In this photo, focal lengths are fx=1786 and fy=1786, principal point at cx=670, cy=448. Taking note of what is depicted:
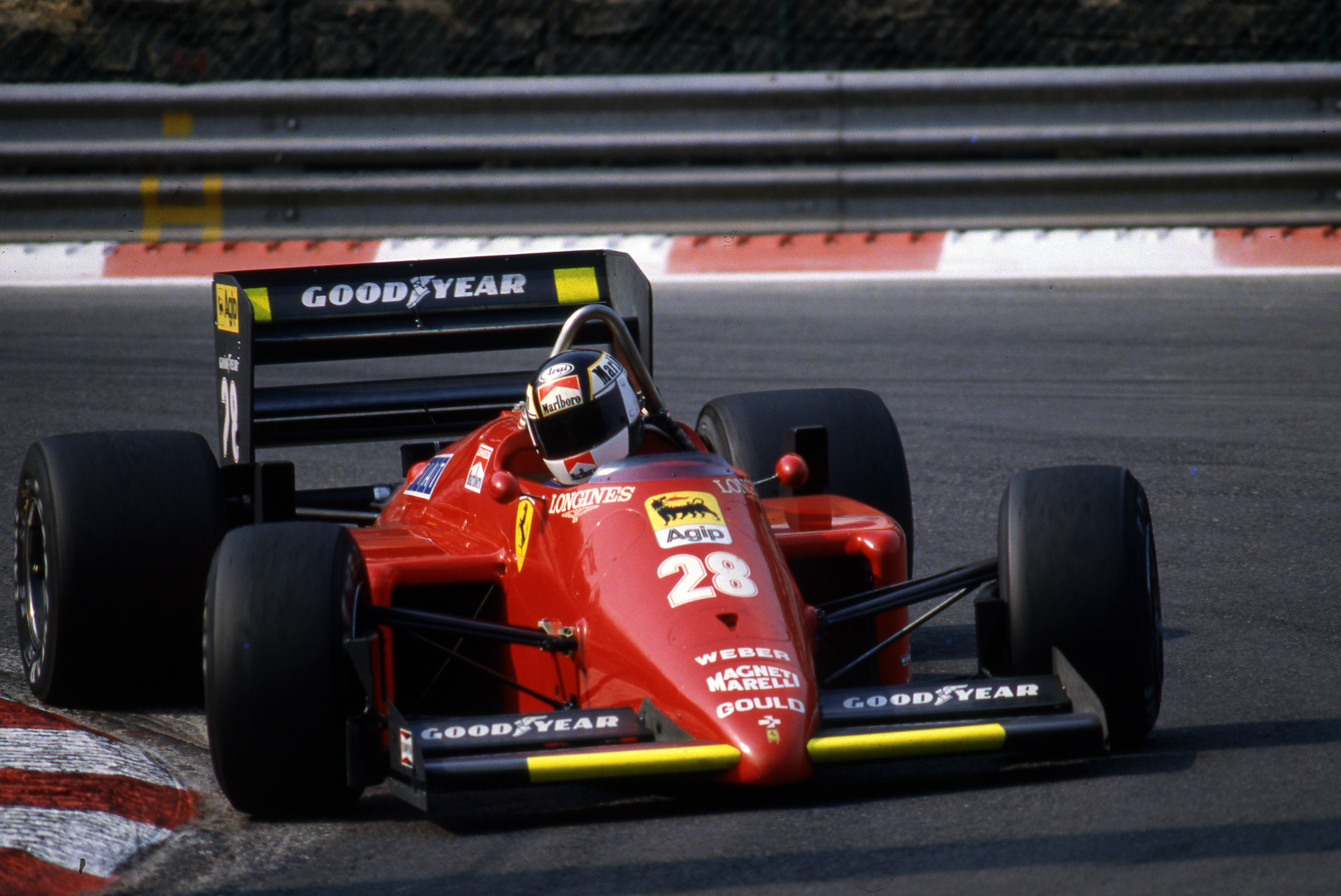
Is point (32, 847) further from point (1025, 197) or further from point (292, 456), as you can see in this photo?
point (1025, 197)

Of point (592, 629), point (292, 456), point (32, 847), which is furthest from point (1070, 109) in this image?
point (32, 847)

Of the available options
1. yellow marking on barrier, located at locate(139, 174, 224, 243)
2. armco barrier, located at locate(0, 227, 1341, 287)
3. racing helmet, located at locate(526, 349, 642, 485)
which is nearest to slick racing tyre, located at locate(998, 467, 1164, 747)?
racing helmet, located at locate(526, 349, 642, 485)

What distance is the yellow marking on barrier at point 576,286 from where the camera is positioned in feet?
20.5

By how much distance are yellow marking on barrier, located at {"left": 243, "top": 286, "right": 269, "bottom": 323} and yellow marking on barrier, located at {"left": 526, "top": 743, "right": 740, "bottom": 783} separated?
2.71 meters

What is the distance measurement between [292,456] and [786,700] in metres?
5.43

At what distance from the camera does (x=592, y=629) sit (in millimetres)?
4219

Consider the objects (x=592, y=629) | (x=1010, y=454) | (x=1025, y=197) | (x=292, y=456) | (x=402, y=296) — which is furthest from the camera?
(x=1025, y=197)

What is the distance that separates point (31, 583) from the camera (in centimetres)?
521

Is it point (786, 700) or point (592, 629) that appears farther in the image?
point (592, 629)

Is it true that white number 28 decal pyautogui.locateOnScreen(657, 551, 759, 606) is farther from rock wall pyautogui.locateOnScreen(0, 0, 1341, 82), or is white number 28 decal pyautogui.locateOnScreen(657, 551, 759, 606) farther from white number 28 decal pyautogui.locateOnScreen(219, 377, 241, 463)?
rock wall pyautogui.locateOnScreen(0, 0, 1341, 82)

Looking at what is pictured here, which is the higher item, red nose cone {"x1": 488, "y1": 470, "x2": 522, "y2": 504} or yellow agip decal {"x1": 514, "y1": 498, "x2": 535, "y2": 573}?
red nose cone {"x1": 488, "y1": 470, "x2": 522, "y2": 504}

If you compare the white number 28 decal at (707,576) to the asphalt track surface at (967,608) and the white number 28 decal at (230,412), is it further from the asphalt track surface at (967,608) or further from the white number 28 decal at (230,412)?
the white number 28 decal at (230,412)

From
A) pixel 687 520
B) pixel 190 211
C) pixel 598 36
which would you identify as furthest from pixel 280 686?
pixel 598 36

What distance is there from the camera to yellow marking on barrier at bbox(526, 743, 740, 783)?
3.62 m
